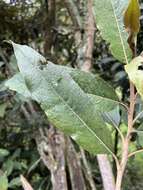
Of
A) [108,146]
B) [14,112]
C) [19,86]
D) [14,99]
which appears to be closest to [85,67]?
[14,99]

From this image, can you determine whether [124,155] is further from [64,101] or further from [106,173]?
[106,173]

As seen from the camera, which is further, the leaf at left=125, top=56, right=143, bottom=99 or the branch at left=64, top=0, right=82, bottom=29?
the branch at left=64, top=0, right=82, bottom=29

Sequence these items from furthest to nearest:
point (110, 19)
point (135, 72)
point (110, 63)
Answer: point (110, 63), point (110, 19), point (135, 72)

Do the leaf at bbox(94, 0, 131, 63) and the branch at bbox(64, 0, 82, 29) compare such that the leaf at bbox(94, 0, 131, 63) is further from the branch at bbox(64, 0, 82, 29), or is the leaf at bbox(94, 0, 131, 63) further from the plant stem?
the branch at bbox(64, 0, 82, 29)

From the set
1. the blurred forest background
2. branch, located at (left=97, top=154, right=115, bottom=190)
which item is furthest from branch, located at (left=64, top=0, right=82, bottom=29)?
branch, located at (left=97, top=154, right=115, bottom=190)

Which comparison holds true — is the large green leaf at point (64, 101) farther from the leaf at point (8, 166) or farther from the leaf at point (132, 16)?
the leaf at point (8, 166)

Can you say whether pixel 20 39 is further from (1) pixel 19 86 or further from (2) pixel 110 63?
(1) pixel 19 86
